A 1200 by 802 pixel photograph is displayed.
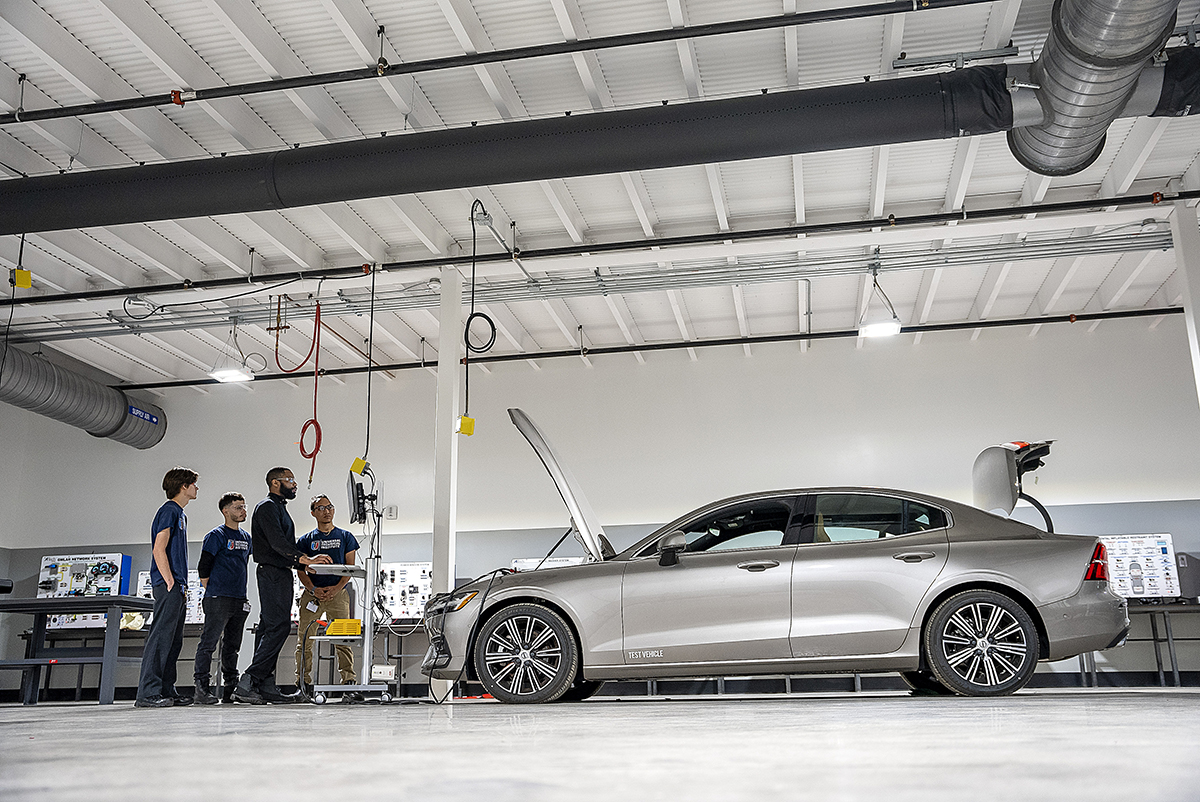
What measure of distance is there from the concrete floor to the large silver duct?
356 cm

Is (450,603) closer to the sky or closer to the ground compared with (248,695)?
closer to the sky

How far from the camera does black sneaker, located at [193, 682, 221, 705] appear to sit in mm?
6753

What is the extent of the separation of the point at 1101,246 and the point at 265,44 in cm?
813

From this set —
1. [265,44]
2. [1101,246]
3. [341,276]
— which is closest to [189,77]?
[265,44]

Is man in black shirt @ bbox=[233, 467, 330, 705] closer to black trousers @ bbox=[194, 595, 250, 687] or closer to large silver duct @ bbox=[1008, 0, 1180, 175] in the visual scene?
black trousers @ bbox=[194, 595, 250, 687]

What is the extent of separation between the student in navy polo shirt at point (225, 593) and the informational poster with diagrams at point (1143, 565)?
964cm

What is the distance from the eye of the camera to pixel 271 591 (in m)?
7.02

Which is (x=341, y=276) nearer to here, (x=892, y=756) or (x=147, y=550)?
(x=147, y=550)

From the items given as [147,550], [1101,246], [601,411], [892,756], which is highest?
[1101,246]

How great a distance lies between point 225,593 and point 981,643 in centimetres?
533

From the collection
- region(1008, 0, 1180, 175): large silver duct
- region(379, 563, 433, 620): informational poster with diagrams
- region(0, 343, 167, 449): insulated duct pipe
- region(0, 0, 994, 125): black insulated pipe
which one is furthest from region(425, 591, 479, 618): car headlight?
region(0, 343, 167, 449): insulated duct pipe

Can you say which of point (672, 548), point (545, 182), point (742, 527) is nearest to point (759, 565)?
point (742, 527)

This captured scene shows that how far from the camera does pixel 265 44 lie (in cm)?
661

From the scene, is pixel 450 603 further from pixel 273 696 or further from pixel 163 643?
pixel 163 643
